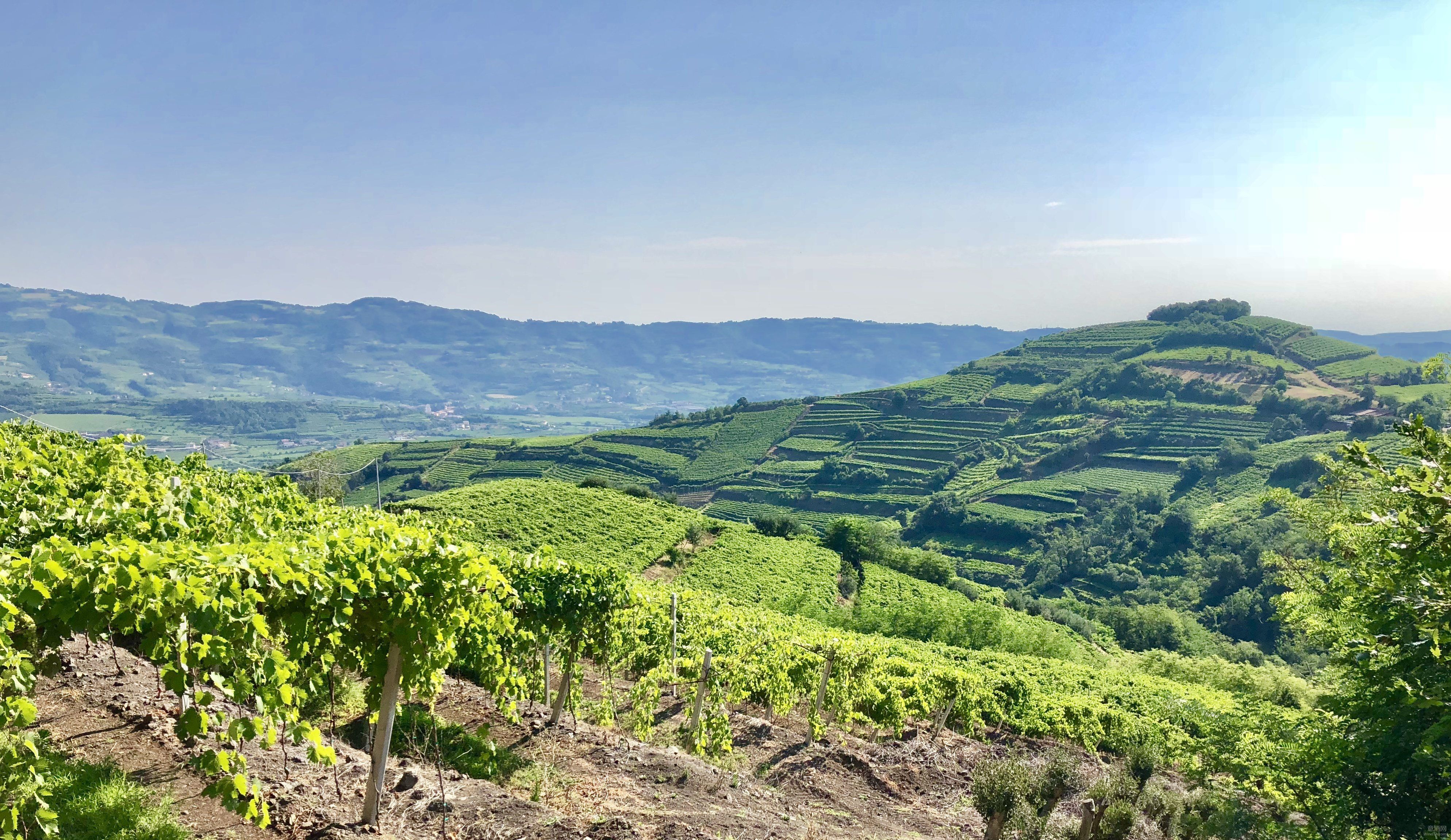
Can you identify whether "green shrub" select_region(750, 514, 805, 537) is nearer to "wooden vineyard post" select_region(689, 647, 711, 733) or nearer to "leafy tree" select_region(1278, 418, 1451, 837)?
"leafy tree" select_region(1278, 418, 1451, 837)

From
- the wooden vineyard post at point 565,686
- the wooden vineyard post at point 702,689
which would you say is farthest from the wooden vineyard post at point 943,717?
the wooden vineyard post at point 565,686

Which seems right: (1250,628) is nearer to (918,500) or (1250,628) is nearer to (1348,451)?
(918,500)

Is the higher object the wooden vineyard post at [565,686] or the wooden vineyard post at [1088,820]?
the wooden vineyard post at [565,686]

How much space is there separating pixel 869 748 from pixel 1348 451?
10.8 metres

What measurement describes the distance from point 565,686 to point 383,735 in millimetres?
4633

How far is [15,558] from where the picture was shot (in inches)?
199

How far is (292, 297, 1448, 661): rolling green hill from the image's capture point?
9944 cm

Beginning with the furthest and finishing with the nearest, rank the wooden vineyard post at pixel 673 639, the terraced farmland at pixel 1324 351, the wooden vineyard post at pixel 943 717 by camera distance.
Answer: the terraced farmland at pixel 1324 351 < the wooden vineyard post at pixel 943 717 < the wooden vineyard post at pixel 673 639

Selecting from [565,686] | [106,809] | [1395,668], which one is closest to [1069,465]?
[1395,668]

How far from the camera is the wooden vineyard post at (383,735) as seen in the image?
6633 mm

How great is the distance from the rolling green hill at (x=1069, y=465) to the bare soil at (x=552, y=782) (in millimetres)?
55925

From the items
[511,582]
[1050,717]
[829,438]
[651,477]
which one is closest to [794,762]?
[511,582]

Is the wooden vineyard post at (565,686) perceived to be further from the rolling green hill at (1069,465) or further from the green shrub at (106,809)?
the rolling green hill at (1069,465)

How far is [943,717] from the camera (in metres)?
18.2
